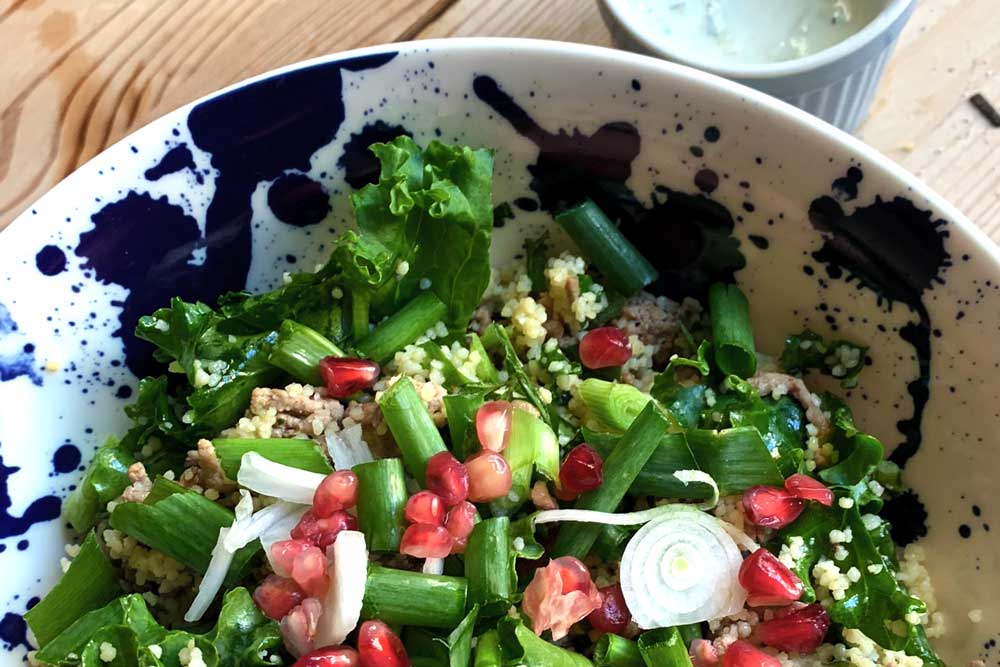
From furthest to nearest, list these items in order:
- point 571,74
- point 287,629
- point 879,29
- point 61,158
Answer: point 61,158 → point 879,29 → point 571,74 → point 287,629

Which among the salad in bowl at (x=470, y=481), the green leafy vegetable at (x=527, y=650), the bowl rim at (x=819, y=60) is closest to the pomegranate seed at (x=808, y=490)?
the salad in bowl at (x=470, y=481)

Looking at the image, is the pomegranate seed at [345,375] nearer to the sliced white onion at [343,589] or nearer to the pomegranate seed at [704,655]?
the sliced white onion at [343,589]

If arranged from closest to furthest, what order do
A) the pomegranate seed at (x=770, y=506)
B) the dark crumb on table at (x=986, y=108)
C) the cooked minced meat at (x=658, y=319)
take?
the pomegranate seed at (x=770, y=506), the cooked minced meat at (x=658, y=319), the dark crumb on table at (x=986, y=108)

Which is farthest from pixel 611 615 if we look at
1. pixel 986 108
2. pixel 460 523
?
pixel 986 108

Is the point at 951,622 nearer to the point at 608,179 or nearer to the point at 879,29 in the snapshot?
the point at 608,179

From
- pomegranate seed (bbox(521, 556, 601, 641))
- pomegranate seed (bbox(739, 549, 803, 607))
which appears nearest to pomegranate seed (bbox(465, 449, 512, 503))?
pomegranate seed (bbox(521, 556, 601, 641))

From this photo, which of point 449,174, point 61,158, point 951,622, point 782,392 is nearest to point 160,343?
point 449,174

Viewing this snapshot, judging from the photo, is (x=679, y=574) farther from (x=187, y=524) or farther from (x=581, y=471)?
(x=187, y=524)
